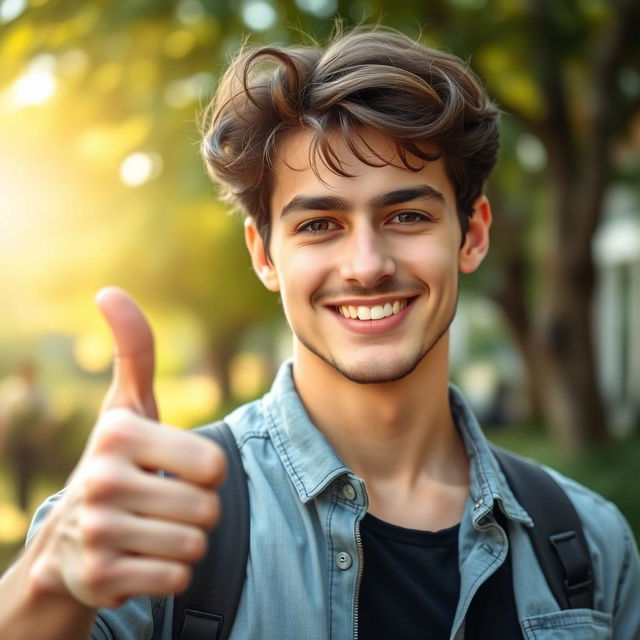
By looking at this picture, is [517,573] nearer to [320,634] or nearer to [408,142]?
[320,634]

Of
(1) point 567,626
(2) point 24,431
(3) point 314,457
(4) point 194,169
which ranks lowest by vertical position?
(1) point 567,626

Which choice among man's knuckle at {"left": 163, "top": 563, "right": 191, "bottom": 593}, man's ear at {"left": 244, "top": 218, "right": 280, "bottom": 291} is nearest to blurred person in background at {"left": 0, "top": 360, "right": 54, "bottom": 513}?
man's ear at {"left": 244, "top": 218, "right": 280, "bottom": 291}

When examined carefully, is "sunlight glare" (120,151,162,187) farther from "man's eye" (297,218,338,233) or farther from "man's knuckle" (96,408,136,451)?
"man's knuckle" (96,408,136,451)

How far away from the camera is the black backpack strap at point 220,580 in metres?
1.71

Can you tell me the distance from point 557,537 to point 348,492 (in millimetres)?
583

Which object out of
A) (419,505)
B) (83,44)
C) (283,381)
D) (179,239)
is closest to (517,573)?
(419,505)

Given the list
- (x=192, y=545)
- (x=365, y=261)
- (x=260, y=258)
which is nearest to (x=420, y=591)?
(x=365, y=261)

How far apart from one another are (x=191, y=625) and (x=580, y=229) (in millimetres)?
6483

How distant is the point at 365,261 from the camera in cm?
201

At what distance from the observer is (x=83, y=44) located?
5480 mm

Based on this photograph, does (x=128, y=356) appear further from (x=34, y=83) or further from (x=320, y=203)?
(x=34, y=83)

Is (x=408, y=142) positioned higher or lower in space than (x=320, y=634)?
higher

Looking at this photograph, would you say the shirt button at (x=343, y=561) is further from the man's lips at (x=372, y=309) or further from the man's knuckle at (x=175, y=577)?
the man's knuckle at (x=175, y=577)

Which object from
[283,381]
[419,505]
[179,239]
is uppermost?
[179,239]
